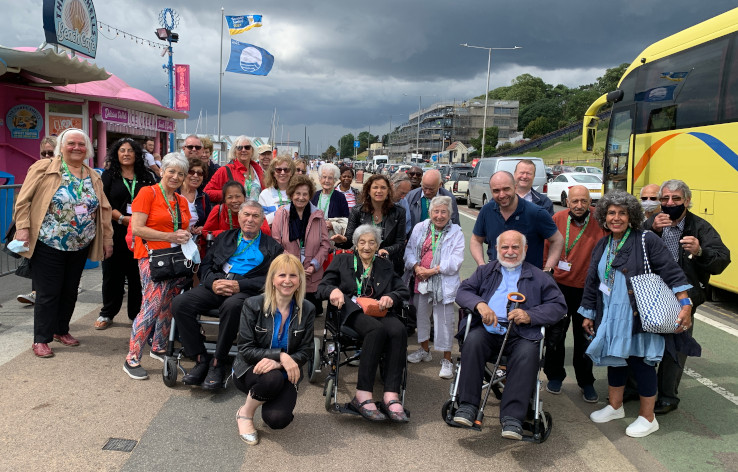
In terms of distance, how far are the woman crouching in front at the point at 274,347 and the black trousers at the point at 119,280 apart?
7.66 feet

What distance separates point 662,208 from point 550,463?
2.17m

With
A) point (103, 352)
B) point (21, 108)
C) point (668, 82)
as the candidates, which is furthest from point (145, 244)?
point (21, 108)

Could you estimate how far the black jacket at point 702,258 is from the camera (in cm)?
390

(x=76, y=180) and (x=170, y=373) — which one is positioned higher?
(x=76, y=180)

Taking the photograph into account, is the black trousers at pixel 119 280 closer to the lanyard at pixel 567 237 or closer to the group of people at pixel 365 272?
the group of people at pixel 365 272

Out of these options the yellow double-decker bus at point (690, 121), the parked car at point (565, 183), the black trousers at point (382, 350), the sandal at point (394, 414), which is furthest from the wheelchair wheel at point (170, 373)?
the parked car at point (565, 183)

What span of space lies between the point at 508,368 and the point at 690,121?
5.86 m

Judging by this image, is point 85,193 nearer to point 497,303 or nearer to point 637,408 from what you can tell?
point 497,303

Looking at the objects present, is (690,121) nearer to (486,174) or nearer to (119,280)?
(119,280)

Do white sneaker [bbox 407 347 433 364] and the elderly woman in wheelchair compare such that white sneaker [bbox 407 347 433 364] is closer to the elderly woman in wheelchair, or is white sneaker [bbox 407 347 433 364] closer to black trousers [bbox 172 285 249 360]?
the elderly woman in wheelchair

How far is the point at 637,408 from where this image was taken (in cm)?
422

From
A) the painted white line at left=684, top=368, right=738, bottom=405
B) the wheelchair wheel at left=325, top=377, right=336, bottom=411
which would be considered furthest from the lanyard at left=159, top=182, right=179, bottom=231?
the painted white line at left=684, top=368, right=738, bottom=405

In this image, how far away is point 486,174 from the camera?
20.2 m

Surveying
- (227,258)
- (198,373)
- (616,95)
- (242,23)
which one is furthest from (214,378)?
(242,23)
